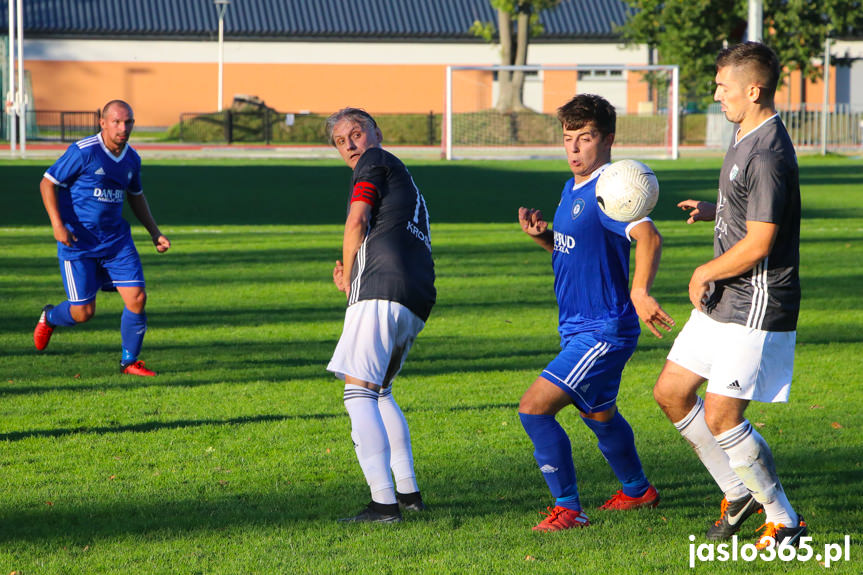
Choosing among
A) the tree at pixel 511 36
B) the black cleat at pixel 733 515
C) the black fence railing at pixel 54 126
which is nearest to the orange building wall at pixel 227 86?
the black fence railing at pixel 54 126

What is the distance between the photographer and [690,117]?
47219mm

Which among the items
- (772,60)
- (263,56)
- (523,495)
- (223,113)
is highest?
(263,56)

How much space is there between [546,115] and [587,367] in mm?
39104

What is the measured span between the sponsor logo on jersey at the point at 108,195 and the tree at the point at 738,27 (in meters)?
37.2

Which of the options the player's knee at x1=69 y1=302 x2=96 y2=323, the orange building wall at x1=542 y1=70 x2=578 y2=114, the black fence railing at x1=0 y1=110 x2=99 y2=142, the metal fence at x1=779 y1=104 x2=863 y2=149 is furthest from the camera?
the orange building wall at x1=542 y1=70 x2=578 y2=114

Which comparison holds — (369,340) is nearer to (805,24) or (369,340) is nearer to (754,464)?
(754,464)

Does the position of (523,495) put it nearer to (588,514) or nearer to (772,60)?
(588,514)

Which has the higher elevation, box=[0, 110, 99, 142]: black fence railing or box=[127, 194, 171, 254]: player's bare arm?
box=[0, 110, 99, 142]: black fence railing

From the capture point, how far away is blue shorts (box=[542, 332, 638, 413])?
14.6 feet

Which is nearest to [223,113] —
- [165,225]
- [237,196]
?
[237,196]

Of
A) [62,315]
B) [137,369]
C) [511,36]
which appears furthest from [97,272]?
[511,36]

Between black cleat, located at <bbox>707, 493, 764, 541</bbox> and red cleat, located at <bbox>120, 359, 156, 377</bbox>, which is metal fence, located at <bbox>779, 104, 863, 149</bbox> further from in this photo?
black cleat, located at <bbox>707, 493, 764, 541</bbox>

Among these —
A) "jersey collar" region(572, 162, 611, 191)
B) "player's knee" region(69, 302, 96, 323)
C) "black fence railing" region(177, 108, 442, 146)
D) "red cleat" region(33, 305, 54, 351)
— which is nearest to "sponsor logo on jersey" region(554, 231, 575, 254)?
"jersey collar" region(572, 162, 611, 191)

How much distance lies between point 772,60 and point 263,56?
171 ft
